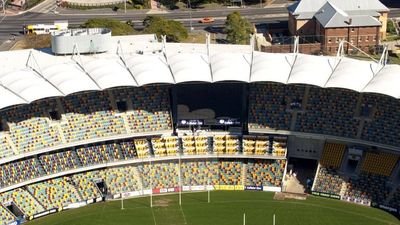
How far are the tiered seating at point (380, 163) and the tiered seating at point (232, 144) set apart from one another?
15.0 meters

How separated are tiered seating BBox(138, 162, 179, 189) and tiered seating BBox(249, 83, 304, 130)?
36.0ft

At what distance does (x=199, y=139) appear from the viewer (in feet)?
254

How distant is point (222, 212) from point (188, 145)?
36.3 feet

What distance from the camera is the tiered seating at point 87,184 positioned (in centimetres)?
7306

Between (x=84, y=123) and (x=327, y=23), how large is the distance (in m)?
59.6

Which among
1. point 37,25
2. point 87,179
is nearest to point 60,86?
point 87,179

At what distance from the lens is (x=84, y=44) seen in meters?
82.2

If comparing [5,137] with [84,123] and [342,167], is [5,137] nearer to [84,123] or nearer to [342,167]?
[84,123]

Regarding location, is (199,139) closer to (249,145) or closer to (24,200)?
(249,145)

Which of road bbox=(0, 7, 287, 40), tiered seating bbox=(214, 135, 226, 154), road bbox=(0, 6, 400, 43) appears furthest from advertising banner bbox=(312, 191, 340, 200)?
road bbox=(0, 7, 287, 40)

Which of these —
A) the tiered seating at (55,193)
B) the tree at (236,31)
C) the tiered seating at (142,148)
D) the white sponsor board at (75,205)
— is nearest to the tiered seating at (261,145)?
the tiered seating at (142,148)

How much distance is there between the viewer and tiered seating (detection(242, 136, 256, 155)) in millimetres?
76125

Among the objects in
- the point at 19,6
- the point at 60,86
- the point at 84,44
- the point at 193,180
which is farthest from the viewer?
the point at 19,6

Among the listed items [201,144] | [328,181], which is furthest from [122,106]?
[328,181]
